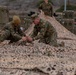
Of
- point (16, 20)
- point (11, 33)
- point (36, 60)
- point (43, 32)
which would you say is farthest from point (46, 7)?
point (36, 60)

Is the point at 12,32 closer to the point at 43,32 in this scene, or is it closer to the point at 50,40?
the point at 43,32

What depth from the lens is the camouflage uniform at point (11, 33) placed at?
45.0 feet

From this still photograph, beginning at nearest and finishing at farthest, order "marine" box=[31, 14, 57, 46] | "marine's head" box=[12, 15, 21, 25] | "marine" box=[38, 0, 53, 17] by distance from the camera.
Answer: "marine" box=[31, 14, 57, 46] → "marine's head" box=[12, 15, 21, 25] → "marine" box=[38, 0, 53, 17]

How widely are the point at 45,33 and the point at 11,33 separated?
0.99 m

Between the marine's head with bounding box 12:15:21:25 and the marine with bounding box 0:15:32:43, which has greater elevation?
the marine's head with bounding box 12:15:21:25

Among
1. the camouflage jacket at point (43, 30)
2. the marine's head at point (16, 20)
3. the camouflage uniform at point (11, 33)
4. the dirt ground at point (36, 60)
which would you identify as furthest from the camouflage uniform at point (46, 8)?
the dirt ground at point (36, 60)

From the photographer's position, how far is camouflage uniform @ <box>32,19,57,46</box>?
13.5 metres

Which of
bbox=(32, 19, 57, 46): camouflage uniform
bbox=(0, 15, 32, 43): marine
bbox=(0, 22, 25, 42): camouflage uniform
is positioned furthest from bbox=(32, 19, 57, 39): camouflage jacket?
bbox=(0, 22, 25, 42): camouflage uniform

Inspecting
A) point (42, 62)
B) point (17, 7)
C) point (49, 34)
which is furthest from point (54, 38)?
point (17, 7)

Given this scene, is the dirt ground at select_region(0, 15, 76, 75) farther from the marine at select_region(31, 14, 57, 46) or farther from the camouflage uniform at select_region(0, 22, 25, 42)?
the camouflage uniform at select_region(0, 22, 25, 42)

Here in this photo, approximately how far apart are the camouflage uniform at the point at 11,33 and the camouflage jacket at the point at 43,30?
19.7 inches

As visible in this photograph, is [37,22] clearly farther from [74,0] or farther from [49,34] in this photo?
[74,0]

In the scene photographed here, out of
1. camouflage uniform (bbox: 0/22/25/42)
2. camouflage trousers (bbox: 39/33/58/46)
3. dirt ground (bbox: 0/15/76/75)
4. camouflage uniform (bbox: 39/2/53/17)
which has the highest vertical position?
dirt ground (bbox: 0/15/76/75)

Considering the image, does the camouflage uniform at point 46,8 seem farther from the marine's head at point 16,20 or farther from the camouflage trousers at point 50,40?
the marine's head at point 16,20
